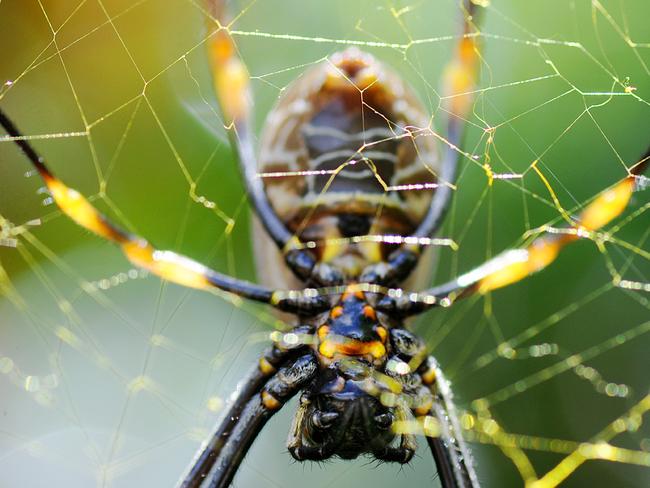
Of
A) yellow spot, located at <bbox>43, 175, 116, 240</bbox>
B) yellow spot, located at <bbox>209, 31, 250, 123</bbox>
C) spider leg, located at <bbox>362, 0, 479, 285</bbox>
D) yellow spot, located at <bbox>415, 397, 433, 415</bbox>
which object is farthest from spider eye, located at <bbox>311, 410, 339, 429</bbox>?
yellow spot, located at <bbox>209, 31, 250, 123</bbox>

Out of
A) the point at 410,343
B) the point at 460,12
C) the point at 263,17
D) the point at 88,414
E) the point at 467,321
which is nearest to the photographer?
the point at 410,343

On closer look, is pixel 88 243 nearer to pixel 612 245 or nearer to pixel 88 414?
pixel 88 414

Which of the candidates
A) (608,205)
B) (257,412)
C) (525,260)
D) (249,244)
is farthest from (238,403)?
(249,244)

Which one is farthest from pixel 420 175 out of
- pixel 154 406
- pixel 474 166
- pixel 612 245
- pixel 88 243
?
pixel 154 406

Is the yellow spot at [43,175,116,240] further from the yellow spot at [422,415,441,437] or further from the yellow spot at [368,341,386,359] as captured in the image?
the yellow spot at [422,415,441,437]

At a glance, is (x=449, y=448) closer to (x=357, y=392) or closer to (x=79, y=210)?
(x=357, y=392)

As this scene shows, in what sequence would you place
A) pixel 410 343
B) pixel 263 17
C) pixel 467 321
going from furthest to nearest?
pixel 467 321, pixel 263 17, pixel 410 343
